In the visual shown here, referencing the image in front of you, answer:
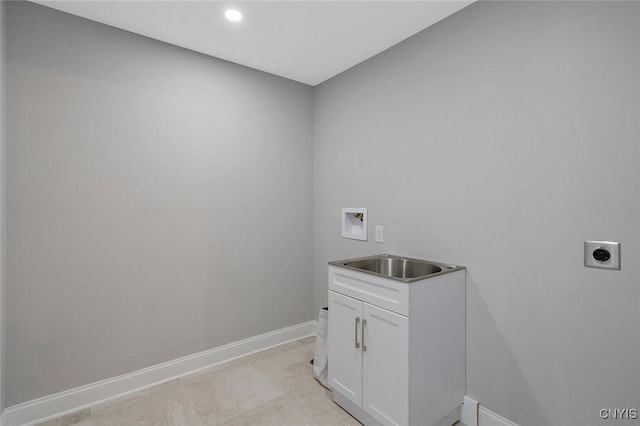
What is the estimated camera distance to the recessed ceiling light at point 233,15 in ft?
6.25

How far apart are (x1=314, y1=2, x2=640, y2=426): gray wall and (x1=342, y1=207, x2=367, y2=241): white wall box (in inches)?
12.4

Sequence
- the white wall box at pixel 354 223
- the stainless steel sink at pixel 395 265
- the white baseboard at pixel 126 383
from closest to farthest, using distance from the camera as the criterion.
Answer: the white baseboard at pixel 126 383
the stainless steel sink at pixel 395 265
the white wall box at pixel 354 223

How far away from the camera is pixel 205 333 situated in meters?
2.51

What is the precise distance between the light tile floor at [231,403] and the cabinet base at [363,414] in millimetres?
38

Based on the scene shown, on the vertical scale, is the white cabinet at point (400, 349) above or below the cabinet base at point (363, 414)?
above

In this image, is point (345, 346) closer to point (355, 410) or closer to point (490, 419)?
point (355, 410)

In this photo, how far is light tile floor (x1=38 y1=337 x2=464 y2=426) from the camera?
6.11ft

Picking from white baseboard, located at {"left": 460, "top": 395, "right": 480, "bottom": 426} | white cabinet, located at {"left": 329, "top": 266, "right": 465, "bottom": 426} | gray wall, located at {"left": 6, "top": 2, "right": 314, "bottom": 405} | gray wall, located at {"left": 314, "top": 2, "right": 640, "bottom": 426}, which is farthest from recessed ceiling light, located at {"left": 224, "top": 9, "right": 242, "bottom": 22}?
white baseboard, located at {"left": 460, "top": 395, "right": 480, "bottom": 426}

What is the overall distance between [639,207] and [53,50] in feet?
11.1

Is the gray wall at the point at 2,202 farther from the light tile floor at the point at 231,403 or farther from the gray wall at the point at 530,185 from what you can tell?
the gray wall at the point at 530,185

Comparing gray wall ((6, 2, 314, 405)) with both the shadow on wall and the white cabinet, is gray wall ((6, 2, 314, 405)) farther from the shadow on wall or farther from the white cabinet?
the shadow on wall

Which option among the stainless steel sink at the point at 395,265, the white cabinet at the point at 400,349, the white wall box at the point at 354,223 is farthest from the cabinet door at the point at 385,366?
the white wall box at the point at 354,223

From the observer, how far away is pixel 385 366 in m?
1.68

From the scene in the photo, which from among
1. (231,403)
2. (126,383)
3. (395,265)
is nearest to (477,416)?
(395,265)
